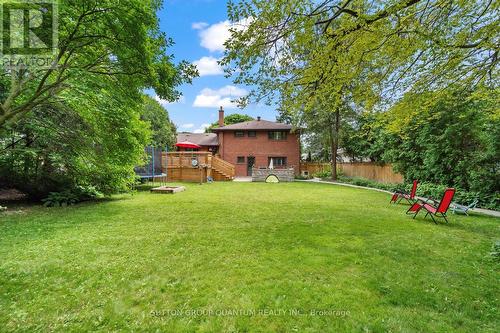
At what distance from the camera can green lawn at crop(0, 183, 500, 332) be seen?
8.80ft

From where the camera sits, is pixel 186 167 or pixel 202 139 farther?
pixel 202 139

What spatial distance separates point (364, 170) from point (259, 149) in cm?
1098

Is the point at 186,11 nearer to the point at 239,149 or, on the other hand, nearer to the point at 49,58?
the point at 49,58

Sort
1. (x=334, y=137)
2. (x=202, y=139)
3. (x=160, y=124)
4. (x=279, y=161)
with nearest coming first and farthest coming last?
1. (x=334, y=137)
2. (x=279, y=161)
3. (x=160, y=124)
4. (x=202, y=139)

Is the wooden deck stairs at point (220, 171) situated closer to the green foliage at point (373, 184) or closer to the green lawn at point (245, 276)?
the green foliage at point (373, 184)

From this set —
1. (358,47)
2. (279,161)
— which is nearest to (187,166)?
(279,161)

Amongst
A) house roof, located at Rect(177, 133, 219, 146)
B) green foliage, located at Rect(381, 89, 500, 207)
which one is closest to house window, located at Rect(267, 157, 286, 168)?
house roof, located at Rect(177, 133, 219, 146)

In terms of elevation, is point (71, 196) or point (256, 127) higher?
point (256, 127)

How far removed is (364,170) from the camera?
2142 cm

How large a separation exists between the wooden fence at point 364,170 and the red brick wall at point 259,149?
202 centimetres

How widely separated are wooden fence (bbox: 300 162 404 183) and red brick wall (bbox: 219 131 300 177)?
2021 millimetres

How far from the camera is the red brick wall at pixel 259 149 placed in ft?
90.1

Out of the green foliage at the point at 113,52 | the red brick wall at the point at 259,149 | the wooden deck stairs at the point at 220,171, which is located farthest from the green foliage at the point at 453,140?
the red brick wall at the point at 259,149

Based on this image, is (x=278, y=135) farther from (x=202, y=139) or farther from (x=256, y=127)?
(x=202, y=139)
